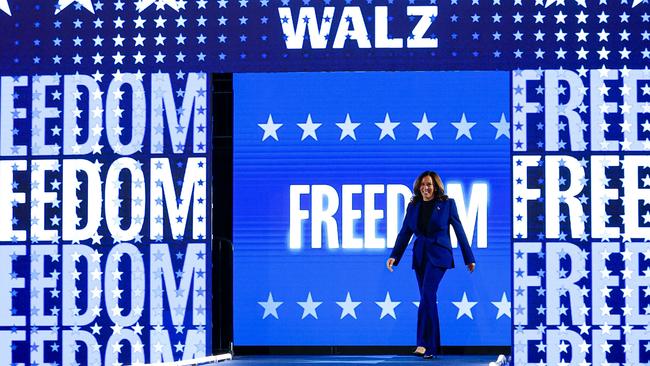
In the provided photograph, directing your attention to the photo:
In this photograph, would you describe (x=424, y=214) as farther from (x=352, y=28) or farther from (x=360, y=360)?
(x=352, y=28)

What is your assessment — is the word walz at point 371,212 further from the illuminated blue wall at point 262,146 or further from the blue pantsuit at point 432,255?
the blue pantsuit at point 432,255

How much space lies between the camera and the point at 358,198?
420 inches

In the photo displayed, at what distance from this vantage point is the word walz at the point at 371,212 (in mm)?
10656

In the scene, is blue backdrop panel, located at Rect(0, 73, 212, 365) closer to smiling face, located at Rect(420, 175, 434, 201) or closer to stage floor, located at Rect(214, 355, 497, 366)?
stage floor, located at Rect(214, 355, 497, 366)

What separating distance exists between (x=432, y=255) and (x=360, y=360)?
0.94 meters

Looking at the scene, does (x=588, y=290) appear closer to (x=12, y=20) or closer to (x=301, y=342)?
(x=301, y=342)

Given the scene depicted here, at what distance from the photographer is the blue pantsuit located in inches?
397

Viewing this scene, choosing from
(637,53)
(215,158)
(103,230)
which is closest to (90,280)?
(103,230)

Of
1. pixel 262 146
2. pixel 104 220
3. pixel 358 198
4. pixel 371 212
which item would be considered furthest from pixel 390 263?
pixel 104 220

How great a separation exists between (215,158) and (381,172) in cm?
129

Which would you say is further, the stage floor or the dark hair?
the dark hair

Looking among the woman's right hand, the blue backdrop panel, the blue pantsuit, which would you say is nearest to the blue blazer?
the blue pantsuit

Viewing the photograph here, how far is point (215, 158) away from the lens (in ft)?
35.5

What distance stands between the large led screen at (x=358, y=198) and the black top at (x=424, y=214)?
1.52ft
